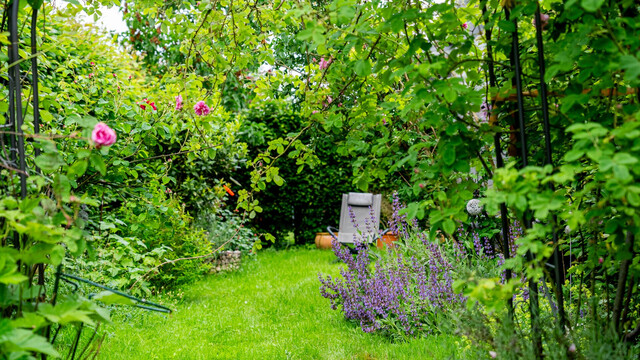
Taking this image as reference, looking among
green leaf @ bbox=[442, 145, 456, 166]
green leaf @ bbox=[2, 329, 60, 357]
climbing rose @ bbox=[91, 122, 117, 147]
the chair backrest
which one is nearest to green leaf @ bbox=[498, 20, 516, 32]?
green leaf @ bbox=[442, 145, 456, 166]

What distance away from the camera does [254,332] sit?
11.4 feet

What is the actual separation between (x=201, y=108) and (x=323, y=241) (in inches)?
221

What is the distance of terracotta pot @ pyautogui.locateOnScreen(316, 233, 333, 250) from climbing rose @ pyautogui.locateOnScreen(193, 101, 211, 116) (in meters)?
5.47

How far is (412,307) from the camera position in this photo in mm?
3213

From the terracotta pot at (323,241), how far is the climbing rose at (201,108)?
547 cm

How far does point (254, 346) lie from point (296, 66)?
235 centimetres

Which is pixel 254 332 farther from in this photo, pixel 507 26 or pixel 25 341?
pixel 507 26

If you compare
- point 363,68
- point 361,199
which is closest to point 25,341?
point 363,68

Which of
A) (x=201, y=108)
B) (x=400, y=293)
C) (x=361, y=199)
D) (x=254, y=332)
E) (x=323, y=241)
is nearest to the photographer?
(x=201, y=108)

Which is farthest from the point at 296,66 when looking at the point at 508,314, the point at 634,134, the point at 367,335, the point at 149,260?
the point at 634,134

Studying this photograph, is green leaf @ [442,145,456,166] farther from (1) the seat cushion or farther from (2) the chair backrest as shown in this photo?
(1) the seat cushion

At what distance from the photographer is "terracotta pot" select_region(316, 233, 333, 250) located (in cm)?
793

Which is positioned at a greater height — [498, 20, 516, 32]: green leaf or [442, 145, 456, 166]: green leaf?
[498, 20, 516, 32]: green leaf

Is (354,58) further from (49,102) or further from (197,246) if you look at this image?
(197,246)
